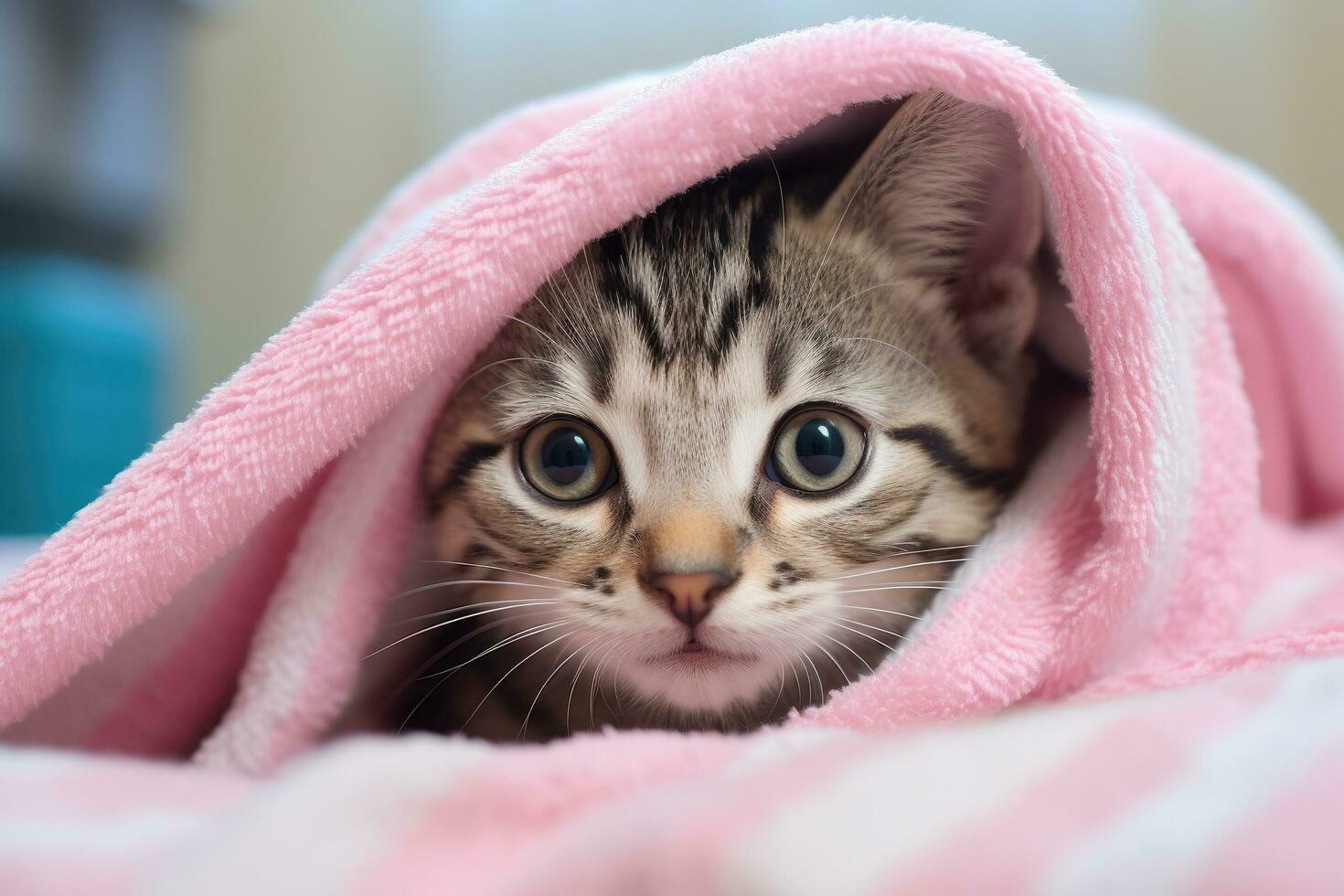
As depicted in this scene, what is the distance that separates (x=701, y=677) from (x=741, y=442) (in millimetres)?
156

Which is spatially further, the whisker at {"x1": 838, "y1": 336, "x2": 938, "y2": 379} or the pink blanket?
the whisker at {"x1": 838, "y1": 336, "x2": 938, "y2": 379}

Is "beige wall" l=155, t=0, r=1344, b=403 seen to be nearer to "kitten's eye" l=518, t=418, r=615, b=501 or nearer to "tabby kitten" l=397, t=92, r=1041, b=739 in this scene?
"tabby kitten" l=397, t=92, r=1041, b=739

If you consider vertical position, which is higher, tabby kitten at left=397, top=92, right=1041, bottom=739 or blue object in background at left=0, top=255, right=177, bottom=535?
tabby kitten at left=397, top=92, right=1041, bottom=739

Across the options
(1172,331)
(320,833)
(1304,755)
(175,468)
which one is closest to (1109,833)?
(1304,755)

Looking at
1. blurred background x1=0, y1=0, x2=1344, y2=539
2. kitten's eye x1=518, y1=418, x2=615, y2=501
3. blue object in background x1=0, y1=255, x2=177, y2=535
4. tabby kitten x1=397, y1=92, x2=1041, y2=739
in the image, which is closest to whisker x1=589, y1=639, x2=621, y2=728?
tabby kitten x1=397, y1=92, x2=1041, y2=739

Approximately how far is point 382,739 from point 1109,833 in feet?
0.97

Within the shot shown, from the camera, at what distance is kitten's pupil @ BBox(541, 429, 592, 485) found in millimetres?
720

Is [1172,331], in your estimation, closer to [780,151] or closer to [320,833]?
[780,151]

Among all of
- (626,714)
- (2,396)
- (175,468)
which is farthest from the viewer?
(2,396)

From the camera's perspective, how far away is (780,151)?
0.82 m

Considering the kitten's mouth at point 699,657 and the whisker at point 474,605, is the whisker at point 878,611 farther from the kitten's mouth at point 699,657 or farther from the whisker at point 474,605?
the whisker at point 474,605

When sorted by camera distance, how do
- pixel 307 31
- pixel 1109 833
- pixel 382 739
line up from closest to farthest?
pixel 1109 833 → pixel 382 739 → pixel 307 31

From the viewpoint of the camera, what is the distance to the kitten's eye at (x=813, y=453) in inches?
27.5

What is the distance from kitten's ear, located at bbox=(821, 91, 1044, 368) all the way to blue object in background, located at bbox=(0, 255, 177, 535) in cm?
187
